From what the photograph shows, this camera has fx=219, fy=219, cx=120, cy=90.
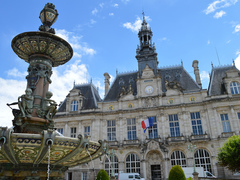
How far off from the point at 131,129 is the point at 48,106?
2381 centimetres

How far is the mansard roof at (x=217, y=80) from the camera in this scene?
31281 millimetres

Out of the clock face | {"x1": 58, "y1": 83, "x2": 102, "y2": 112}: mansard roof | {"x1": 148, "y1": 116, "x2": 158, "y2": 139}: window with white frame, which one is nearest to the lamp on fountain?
{"x1": 148, "y1": 116, "x2": 158, "y2": 139}: window with white frame

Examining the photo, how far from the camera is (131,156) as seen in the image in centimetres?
3062

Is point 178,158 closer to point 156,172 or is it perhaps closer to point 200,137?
point 156,172

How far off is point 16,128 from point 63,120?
87.3 ft

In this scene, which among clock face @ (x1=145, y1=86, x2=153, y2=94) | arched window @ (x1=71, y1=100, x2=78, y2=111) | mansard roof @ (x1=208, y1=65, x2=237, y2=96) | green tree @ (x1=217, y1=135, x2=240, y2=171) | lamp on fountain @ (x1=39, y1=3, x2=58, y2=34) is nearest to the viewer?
lamp on fountain @ (x1=39, y1=3, x2=58, y2=34)

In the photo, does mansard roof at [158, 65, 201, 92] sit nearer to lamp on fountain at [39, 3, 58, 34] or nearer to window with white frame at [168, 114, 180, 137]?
window with white frame at [168, 114, 180, 137]

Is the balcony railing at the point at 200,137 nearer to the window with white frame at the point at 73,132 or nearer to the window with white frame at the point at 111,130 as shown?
the window with white frame at the point at 111,130

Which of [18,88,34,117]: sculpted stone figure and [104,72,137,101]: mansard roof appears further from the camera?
[104,72,137,101]: mansard roof

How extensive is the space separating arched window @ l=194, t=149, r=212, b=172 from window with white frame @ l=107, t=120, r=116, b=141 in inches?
463

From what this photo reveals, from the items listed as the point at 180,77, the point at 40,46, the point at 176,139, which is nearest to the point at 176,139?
the point at 176,139

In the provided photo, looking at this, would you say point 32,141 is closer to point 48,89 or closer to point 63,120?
point 48,89

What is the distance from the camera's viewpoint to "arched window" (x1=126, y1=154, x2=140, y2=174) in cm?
2989

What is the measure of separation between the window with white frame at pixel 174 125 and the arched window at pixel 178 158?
7.96 ft
